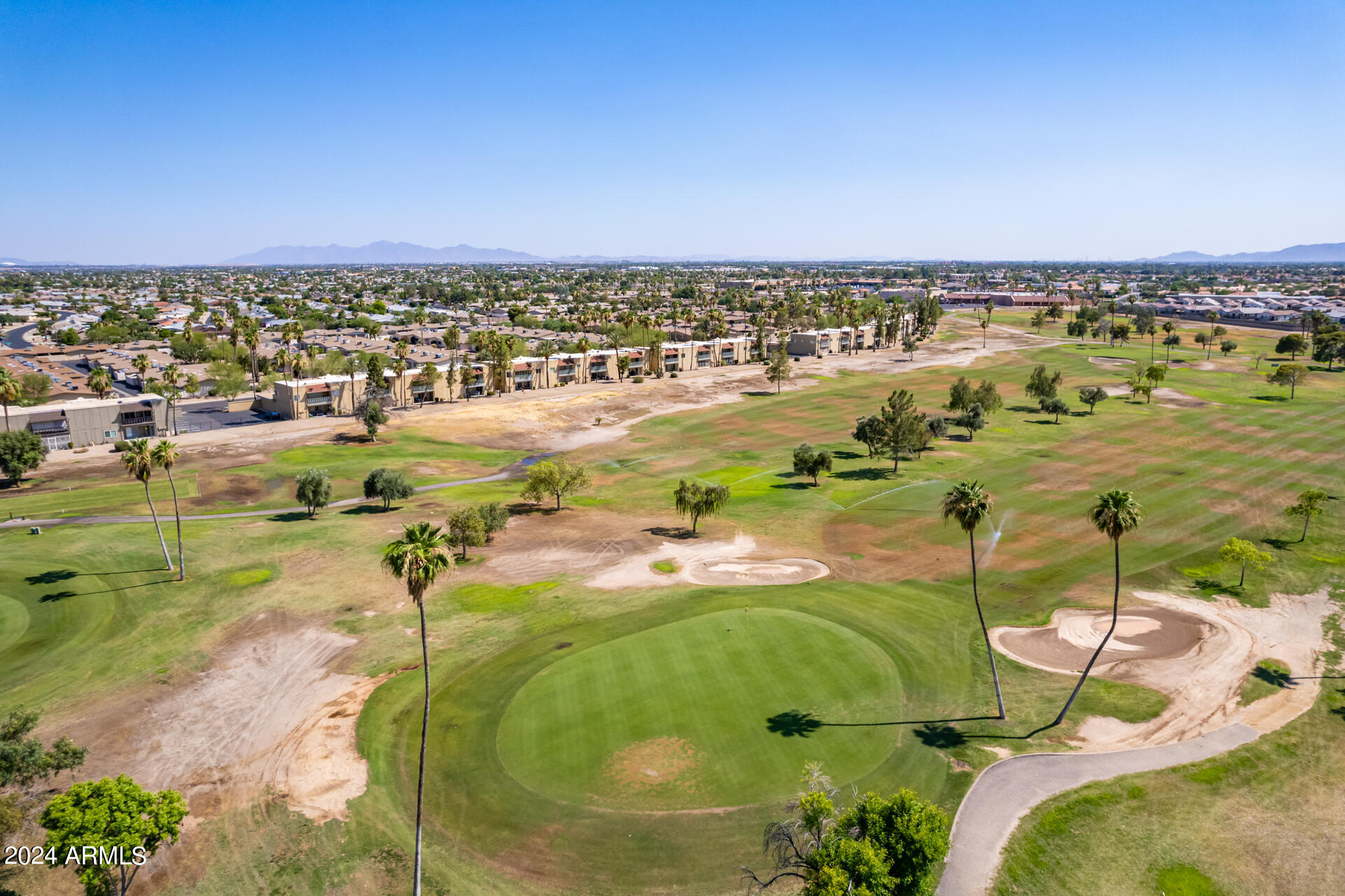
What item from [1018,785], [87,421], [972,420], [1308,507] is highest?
[87,421]

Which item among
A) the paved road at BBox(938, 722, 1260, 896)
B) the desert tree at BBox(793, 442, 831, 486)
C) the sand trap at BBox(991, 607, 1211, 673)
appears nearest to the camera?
the paved road at BBox(938, 722, 1260, 896)

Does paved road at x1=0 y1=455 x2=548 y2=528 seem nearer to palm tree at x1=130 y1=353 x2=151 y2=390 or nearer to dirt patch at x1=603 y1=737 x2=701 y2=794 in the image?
dirt patch at x1=603 y1=737 x2=701 y2=794

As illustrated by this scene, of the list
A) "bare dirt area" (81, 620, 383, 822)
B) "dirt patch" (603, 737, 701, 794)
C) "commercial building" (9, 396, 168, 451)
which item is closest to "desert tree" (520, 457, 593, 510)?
"bare dirt area" (81, 620, 383, 822)

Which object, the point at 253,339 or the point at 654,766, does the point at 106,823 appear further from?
the point at 253,339

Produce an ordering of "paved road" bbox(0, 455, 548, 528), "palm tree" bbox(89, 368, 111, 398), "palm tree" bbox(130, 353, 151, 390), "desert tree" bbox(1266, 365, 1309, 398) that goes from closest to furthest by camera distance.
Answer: "paved road" bbox(0, 455, 548, 528) → "palm tree" bbox(89, 368, 111, 398) → "palm tree" bbox(130, 353, 151, 390) → "desert tree" bbox(1266, 365, 1309, 398)

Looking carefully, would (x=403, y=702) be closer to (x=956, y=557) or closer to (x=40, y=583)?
(x=40, y=583)

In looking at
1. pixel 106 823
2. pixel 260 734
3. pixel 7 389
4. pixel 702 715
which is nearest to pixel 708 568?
pixel 702 715
